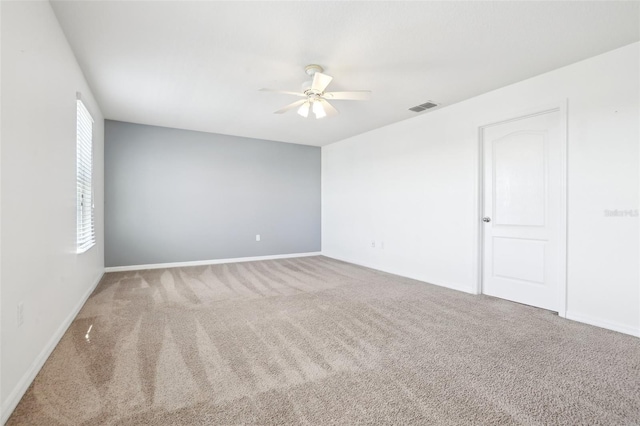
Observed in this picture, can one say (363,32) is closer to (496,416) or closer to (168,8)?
(168,8)

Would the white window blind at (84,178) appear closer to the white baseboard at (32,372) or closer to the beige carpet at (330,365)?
the beige carpet at (330,365)

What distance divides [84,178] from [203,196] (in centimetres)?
226

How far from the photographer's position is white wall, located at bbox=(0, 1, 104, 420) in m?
1.56

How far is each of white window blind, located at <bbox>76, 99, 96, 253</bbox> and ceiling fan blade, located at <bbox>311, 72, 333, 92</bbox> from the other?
2.34m

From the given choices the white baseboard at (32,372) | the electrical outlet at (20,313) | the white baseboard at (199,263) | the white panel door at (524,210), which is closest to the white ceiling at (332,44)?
the white panel door at (524,210)

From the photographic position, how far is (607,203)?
2699 millimetres

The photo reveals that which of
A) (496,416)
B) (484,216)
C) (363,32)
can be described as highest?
(363,32)

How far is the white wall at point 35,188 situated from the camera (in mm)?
1559

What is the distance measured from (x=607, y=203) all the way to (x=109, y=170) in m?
6.38

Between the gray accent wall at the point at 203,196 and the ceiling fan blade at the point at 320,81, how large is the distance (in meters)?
3.40

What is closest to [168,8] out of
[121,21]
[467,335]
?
[121,21]

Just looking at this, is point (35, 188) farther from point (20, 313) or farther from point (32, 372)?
point (32, 372)

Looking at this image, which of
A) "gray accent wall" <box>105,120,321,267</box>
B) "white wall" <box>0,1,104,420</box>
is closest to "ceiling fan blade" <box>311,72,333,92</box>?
"white wall" <box>0,1,104,420</box>

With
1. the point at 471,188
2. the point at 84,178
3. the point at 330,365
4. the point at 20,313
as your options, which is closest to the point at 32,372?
the point at 20,313
